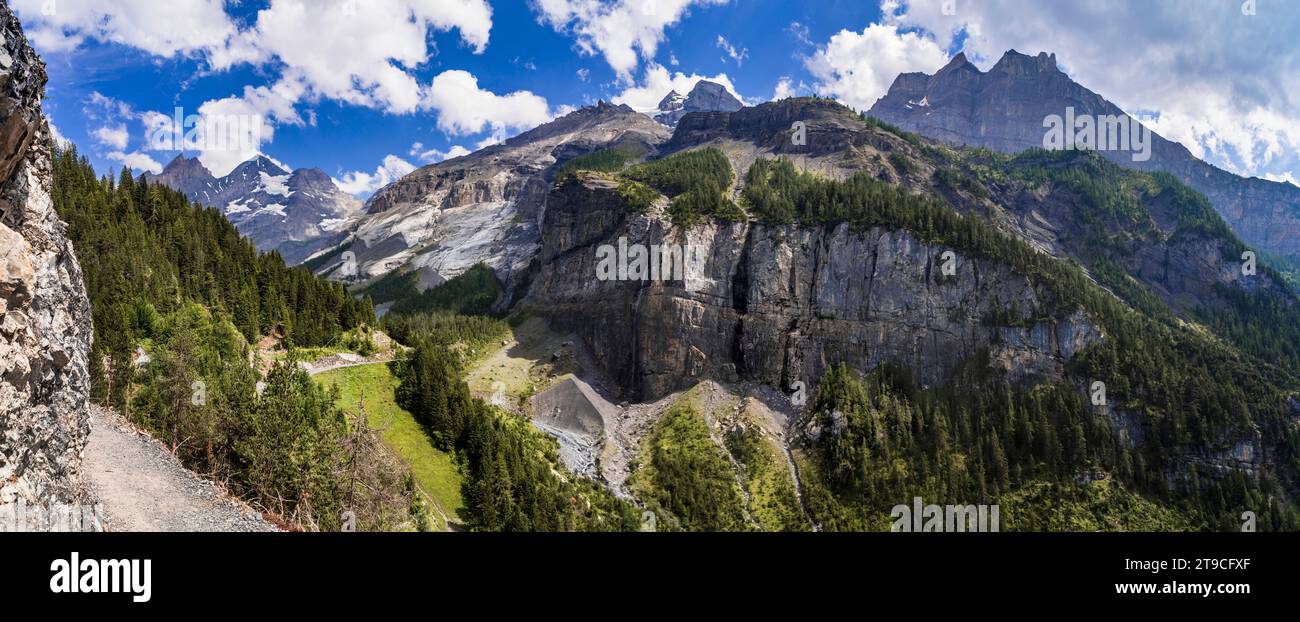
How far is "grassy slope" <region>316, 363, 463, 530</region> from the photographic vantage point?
52219mm

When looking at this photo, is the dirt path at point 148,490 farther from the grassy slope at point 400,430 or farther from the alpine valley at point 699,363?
the grassy slope at point 400,430

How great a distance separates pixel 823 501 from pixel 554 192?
105836 mm

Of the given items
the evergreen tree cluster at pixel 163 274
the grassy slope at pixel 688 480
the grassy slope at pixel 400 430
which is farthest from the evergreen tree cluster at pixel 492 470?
the evergreen tree cluster at pixel 163 274

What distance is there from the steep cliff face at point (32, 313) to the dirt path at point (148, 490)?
285 centimetres

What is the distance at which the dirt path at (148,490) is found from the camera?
78.3 feet

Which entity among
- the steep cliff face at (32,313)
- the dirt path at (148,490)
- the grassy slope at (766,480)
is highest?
the steep cliff face at (32,313)

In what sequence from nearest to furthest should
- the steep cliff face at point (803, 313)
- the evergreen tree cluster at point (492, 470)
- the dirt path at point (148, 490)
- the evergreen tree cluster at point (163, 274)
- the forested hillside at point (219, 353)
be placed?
the dirt path at point (148, 490) → the forested hillside at point (219, 353) → the evergreen tree cluster at point (163, 274) → the evergreen tree cluster at point (492, 470) → the steep cliff face at point (803, 313)

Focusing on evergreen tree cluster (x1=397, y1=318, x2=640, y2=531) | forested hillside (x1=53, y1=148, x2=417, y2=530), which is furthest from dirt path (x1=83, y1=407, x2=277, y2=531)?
evergreen tree cluster (x1=397, y1=318, x2=640, y2=531)

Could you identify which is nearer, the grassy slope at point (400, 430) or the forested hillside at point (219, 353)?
the forested hillside at point (219, 353)

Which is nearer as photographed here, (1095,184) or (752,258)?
(752,258)

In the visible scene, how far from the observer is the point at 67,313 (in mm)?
21484

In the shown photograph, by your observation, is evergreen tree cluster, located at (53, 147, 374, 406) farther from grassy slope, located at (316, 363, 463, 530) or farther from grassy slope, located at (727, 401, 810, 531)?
grassy slope, located at (727, 401, 810, 531)
